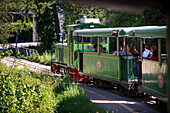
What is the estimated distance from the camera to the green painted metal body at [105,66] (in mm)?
12112

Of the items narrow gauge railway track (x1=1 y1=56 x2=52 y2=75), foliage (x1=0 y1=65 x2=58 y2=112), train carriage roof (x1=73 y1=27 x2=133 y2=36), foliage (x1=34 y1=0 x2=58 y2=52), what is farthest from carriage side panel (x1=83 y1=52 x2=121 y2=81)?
foliage (x1=34 y1=0 x2=58 y2=52)

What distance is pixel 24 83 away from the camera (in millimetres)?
7840

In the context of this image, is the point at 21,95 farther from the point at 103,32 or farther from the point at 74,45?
the point at 74,45

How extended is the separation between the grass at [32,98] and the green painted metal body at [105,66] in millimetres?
2400

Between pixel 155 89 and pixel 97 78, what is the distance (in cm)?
479

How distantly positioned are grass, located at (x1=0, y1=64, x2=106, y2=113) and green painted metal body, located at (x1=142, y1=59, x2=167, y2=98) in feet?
6.69

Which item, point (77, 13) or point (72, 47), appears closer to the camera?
point (72, 47)

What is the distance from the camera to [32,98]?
7.88 meters

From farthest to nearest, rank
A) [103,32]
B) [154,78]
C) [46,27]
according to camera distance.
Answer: [46,27], [103,32], [154,78]

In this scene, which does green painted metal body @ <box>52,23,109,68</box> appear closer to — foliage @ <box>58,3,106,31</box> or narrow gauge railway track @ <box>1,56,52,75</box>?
narrow gauge railway track @ <box>1,56,52,75</box>

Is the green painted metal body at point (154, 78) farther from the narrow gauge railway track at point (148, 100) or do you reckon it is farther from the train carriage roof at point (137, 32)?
the train carriage roof at point (137, 32)

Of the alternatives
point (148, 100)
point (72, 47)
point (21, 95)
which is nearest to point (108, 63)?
point (148, 100)

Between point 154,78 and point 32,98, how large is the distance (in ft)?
13.6

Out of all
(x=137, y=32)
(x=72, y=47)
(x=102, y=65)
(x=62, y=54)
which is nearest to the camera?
(x=137, y=32)
